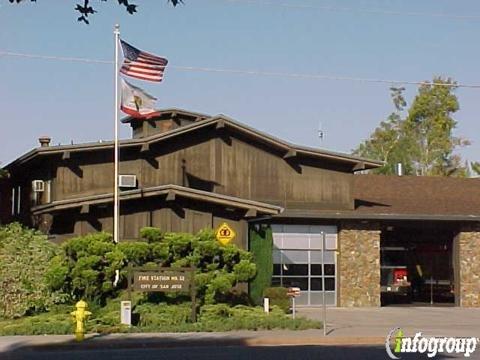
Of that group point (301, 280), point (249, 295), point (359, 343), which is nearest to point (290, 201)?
point (301, 280)

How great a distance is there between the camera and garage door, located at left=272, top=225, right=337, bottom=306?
135 ft

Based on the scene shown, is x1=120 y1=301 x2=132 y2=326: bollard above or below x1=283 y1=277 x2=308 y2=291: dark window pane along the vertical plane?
below

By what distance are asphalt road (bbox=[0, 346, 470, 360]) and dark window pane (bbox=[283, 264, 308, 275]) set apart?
17.7 metres

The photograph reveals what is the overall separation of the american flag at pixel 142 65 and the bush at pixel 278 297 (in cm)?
837

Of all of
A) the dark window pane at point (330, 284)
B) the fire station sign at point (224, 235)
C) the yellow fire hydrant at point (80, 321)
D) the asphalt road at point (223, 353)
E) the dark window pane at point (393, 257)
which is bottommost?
the asphalt road at point (223, 353)

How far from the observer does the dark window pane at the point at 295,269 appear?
1620 inches

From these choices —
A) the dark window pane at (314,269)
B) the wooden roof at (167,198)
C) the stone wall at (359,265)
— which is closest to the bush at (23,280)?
the wooden roof at (167,198)

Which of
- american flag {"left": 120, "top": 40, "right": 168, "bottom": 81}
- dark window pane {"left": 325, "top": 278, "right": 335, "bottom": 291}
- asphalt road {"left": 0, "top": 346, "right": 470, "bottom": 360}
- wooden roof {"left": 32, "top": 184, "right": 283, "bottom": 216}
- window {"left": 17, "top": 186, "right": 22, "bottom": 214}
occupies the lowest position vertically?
asphalt road {"left": 0, "top": 346, "right": 470, "bottom": 360}

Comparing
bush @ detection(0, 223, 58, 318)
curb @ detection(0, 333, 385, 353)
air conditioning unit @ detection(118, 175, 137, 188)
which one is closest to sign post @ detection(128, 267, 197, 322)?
bush @ detection(0, 223, 58, 318)

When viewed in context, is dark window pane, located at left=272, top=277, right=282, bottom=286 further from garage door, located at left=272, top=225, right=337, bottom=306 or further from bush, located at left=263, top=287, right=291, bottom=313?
bush, located at left=263, top=287, right=291, bottom=313

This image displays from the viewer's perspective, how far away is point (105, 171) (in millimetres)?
38188

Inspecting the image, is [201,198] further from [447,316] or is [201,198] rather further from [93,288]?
[447,316]

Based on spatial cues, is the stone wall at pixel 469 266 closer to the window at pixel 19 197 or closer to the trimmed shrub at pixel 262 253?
the trimmed shrub at pixel 262 253

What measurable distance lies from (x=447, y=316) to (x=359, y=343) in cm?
1260
